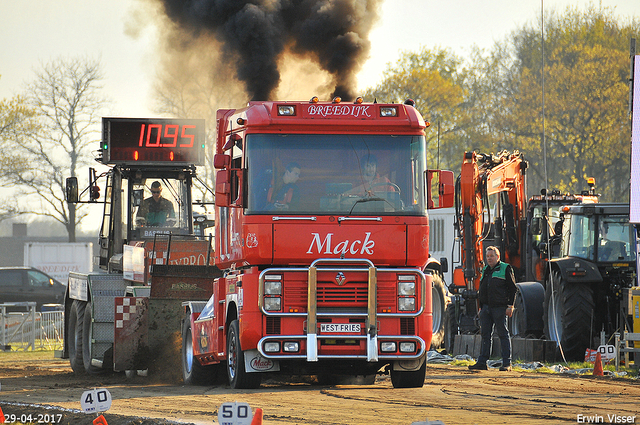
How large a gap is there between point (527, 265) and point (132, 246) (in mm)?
8205

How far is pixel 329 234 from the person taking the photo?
11273 millimetres

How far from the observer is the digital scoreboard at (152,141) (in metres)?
16.7

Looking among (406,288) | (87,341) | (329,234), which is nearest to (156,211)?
(87,341)

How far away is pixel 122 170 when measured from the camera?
55.7 feet

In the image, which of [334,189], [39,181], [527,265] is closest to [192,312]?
[334,189]

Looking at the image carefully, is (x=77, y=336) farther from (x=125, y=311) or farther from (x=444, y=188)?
(x=444, y=188)

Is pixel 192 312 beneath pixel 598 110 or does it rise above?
beneath

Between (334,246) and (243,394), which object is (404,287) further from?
(243,394)

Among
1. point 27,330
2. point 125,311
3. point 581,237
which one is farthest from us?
point 27,330

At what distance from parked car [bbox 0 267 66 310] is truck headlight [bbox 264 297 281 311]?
2535cm

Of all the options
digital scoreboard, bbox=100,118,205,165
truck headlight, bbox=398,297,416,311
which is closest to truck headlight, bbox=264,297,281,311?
truck headlight, bbox=398,297,416,311

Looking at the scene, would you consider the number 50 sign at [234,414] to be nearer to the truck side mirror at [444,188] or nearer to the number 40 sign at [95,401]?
the number 40 sign at [95,401]

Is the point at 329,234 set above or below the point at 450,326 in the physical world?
above

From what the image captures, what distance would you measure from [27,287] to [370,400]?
27.1 m
